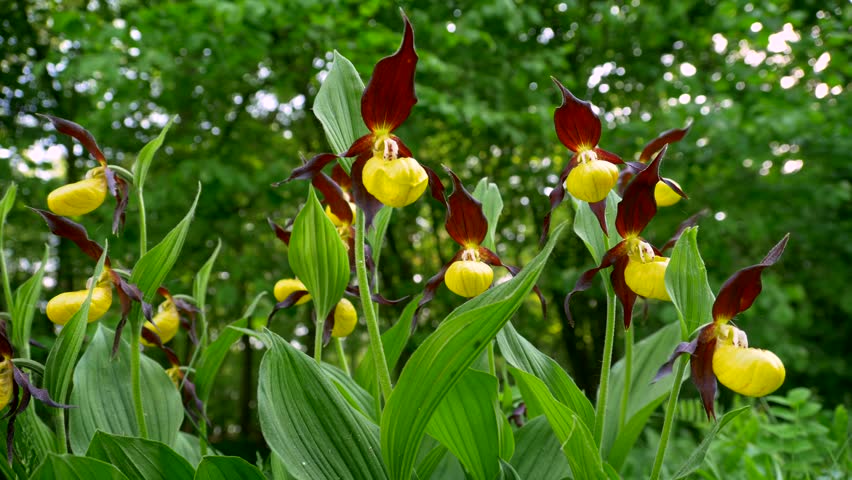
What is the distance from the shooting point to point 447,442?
3.30 feet

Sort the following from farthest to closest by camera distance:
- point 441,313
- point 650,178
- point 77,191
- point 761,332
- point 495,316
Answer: point 441,313
point 761,332
point 77,191
point 650,178
point 495,316

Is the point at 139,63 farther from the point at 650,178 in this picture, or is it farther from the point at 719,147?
the point at 719,147

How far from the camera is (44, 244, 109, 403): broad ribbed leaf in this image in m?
0.99

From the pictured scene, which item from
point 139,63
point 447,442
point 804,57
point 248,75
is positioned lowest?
point 248,75

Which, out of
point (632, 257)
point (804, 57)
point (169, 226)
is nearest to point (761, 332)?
point (804, 57)

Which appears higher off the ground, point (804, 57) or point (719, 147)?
point (804, 57)

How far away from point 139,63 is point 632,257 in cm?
264

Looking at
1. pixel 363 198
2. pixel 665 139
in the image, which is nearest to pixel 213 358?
pixel 363 198

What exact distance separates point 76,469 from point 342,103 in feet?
2.20

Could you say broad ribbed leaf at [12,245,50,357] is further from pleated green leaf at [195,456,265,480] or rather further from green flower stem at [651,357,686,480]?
green flower stem at [651,357,686,480]

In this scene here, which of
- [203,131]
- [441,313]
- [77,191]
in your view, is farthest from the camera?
[441,313]

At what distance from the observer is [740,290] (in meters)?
0.88

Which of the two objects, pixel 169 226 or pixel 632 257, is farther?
pixel 169 226

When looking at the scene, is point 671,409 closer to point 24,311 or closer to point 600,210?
point 600,210
